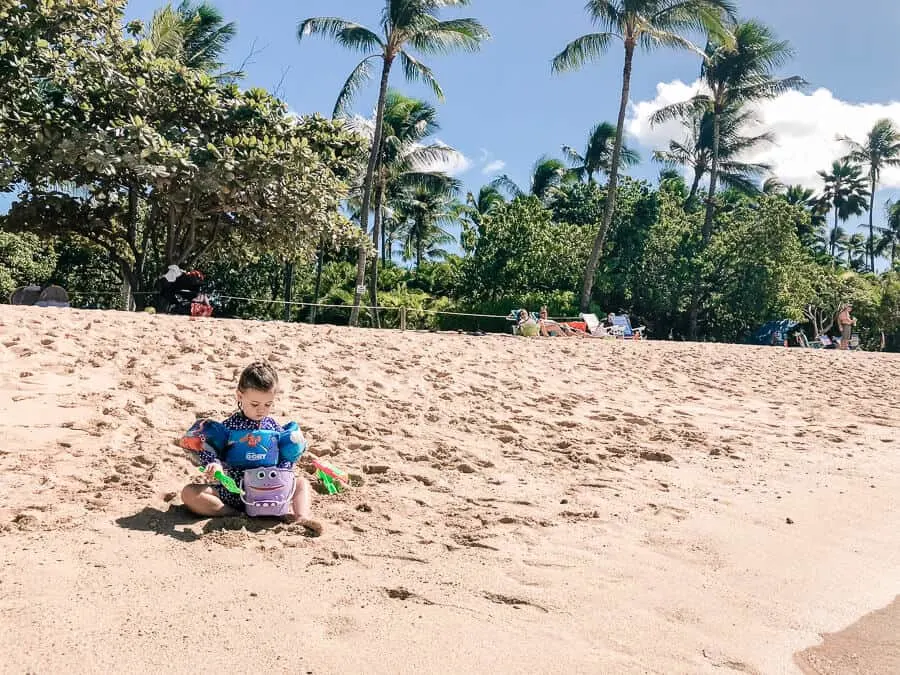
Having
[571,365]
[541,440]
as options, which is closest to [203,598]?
[541,440]

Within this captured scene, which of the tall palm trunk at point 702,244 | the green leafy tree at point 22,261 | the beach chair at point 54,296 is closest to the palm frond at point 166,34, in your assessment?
the green leafy tree at point 22,261

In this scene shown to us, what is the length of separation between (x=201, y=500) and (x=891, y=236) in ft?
178

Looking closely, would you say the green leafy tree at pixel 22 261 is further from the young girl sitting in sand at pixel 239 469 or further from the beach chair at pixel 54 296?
the young girl sitting in sand at pixel 239 469

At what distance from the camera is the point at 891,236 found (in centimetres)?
4775

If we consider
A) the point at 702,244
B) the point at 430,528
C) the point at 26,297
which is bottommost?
the point at 430,528

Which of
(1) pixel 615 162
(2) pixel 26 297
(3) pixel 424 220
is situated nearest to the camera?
(2) pixel 26 297

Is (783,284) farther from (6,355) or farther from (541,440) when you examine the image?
(6,355)

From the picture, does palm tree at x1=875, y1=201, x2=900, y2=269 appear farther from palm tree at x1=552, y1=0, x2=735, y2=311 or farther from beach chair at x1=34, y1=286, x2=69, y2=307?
beach chair at x1=34, y1=286, x2=69, y2=307

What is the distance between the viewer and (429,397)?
6.45 meters

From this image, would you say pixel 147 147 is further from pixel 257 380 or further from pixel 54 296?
pixel 257 380

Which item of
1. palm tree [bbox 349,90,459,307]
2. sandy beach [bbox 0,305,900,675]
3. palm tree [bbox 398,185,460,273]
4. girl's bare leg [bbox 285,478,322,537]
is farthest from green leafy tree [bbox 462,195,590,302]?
girl's bare leg [bbox 285,478,322,537]

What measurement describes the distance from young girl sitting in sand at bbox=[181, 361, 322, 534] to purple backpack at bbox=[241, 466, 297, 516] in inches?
2.3

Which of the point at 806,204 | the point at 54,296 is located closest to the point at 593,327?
the point at 54,296

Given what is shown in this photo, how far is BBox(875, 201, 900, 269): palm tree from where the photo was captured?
152 feet
